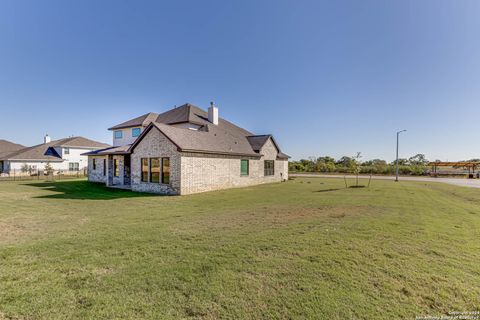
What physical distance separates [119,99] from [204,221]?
25.3m

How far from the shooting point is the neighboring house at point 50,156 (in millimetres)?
33688

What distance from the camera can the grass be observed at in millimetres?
3102

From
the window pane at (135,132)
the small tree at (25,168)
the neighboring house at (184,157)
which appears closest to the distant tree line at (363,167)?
the neighboring house at (184,157)

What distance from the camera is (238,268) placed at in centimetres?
422

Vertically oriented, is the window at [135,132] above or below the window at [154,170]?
above

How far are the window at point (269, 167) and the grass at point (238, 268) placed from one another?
1719 cm

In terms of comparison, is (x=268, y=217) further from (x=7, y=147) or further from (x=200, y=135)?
(x=7, y=147)

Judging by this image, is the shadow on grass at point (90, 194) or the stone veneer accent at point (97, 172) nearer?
the shadow on grass at point (90, 194)

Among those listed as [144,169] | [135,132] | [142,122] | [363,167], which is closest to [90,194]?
[144,169]

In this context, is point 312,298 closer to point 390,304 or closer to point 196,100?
point 390,304

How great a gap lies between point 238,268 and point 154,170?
1405 cm

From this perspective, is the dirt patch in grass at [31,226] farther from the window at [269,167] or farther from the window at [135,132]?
the window at [269,167]

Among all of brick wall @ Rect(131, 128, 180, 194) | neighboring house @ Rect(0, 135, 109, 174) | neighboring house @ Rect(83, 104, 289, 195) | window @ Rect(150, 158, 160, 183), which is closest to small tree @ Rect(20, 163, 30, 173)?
neighboring house @ Rect(0, 135, 109, 174)

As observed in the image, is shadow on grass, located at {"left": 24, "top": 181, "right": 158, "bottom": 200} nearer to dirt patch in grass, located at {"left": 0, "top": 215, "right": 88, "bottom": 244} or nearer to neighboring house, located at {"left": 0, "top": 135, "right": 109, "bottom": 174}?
dirt patch in grass, located at {"left": 0, "top": 215, "right": 88, "bottom": 244}
